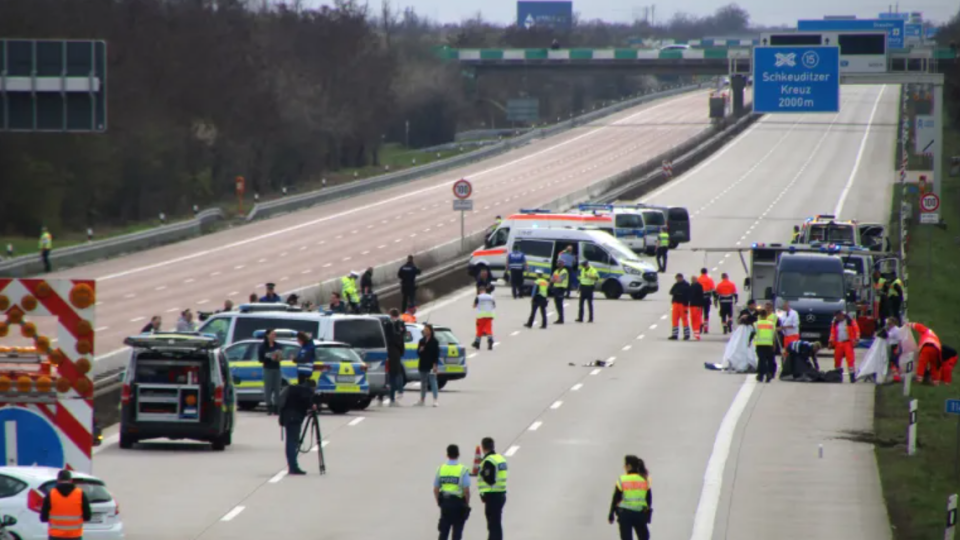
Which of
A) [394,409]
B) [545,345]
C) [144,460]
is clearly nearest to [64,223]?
[545,345]

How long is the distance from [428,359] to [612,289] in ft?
69.1

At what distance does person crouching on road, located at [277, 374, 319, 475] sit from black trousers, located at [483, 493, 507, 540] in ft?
17.1

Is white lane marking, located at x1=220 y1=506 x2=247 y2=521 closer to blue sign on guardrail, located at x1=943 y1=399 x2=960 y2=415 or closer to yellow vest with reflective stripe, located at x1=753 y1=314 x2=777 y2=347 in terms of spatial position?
blue sign on guardrail, located at x1=943 y1=399 x2=960 y2=415

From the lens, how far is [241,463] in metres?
22.5

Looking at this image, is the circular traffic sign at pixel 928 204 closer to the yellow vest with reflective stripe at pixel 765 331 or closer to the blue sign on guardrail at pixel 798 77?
the blue sign on guardrail at pixel 798 77

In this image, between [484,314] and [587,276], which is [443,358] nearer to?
[484,314]

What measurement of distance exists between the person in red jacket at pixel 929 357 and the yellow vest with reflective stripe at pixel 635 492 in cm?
1704

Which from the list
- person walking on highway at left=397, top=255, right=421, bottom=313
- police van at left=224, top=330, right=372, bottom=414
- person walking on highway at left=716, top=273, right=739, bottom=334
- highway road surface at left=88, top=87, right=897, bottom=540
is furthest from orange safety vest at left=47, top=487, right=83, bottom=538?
person walking on highway at left=397, top=255, right=421, bottom=313

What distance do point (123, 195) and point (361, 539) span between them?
6984cm

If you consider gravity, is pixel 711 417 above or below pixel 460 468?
below

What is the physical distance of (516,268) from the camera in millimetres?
47781

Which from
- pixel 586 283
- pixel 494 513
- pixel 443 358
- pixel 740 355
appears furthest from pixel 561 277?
pixel 494 513

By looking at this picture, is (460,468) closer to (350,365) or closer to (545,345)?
(350,365)

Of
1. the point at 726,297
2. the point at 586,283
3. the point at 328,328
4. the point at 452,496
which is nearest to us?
the point at 452,496
